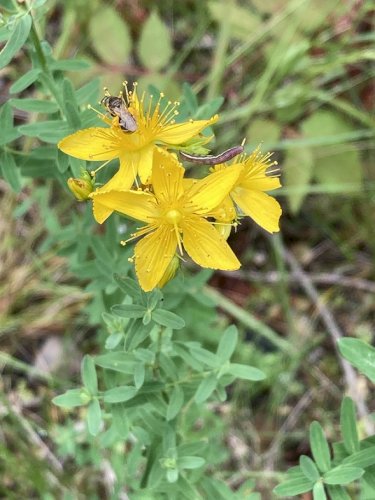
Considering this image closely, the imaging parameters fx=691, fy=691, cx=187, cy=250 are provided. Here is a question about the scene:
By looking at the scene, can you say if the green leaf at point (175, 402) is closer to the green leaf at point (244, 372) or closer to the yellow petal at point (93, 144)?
the green leaf at point (244, 372)

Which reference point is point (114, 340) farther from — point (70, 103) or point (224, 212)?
point (70, 103)

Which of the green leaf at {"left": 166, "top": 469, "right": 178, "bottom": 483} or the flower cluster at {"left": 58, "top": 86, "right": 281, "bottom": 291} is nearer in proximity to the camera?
the flower cluster at {"left": 58, "top": 86, "right": 281, "bottom": 291}

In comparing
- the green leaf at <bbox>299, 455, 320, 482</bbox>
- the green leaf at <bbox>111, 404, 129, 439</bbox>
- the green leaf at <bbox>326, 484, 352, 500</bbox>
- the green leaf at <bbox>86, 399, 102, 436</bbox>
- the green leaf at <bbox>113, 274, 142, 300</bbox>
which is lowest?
the green leaf at <bbox>326, 484, 352, 500</bbox>

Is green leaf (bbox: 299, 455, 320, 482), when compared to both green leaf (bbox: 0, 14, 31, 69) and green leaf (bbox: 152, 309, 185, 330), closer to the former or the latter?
green leaf (bbox: 152, 309, 185, 330)

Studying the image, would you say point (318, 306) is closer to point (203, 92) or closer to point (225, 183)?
point (203, 92)

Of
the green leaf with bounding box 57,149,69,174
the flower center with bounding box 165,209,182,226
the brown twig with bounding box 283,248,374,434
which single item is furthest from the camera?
the brown twig with bounding box 283,248,374,434

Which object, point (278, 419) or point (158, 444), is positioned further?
point (278, 419)

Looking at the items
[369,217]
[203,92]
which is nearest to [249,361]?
[369,217]

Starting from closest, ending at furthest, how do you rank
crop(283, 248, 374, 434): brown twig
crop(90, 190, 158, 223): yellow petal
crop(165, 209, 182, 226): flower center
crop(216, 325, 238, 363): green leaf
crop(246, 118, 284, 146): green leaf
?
crop(90, 190, 158, 223): yellow petal, crop(165, 209, 182, 226): flower center, crop(216, 325, 238, 363): green leaf, crop(283, 248, 374, 434): brown twig, crop(246, 118, 284, 146): green leaf

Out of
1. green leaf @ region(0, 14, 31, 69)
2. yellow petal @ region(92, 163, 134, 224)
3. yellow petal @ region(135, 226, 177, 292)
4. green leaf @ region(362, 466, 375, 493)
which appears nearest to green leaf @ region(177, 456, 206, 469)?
green leaf @ region(362, 466, 375, 493)
